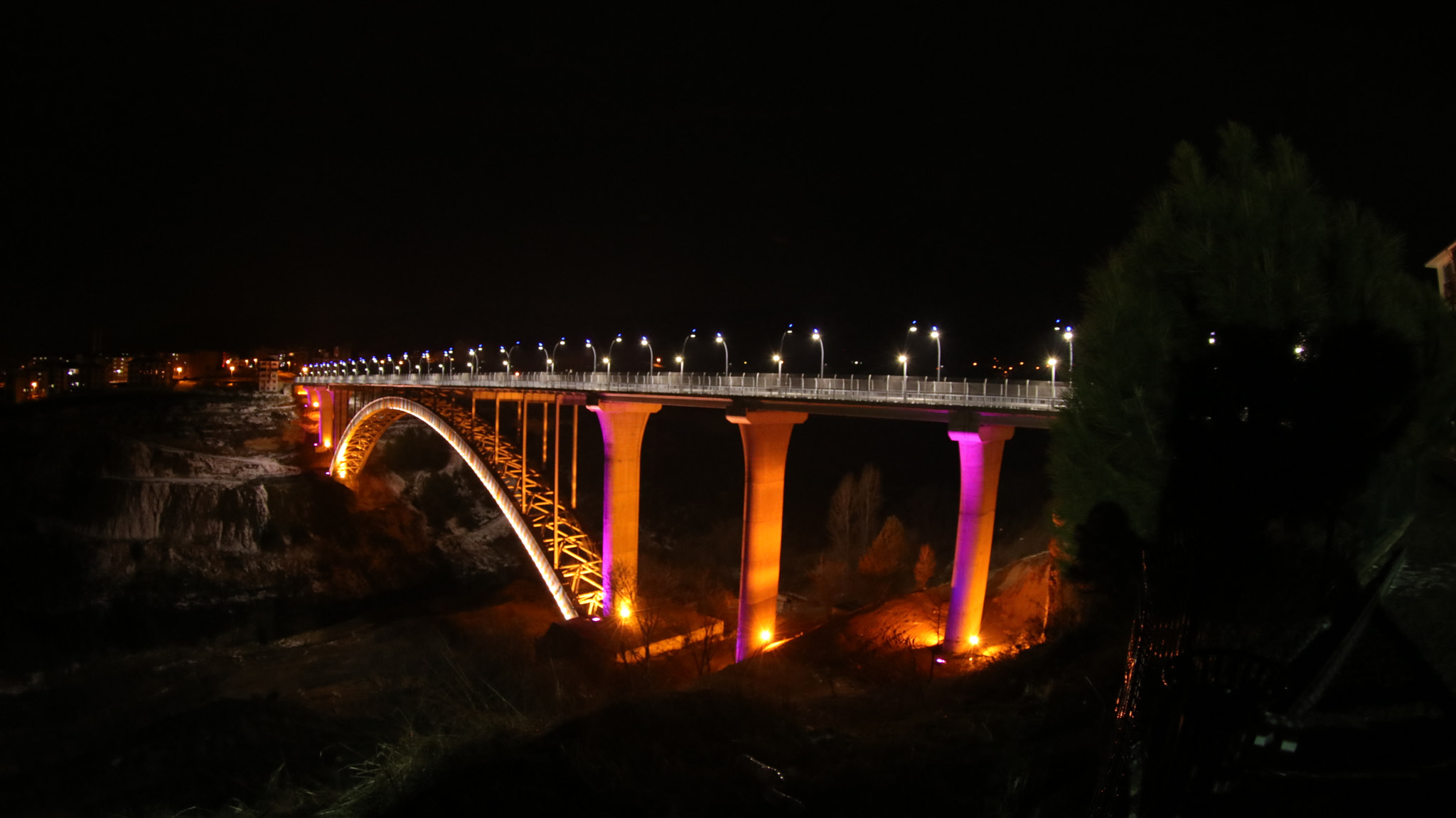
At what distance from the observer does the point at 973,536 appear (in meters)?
17.8

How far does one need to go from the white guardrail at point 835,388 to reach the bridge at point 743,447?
4 cm

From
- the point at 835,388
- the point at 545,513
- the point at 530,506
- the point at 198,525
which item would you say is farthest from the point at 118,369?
the point at 835,388

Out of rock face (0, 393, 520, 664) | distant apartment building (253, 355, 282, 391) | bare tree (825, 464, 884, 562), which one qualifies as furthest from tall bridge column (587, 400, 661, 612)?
distant apartment building (253, 355, 282, 391)

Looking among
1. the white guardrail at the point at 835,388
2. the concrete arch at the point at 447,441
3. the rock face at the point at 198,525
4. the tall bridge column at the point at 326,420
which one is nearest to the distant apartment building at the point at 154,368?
the rock face at the point at 198,525

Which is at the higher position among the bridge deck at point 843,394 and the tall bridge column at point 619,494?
the bridge deck at point 843,394

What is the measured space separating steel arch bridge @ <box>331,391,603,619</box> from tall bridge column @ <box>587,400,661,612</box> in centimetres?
68

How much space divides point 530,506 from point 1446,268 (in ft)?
84.1

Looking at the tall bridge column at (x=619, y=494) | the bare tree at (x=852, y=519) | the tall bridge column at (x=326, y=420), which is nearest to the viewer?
the tall bridge column at (x=619, y=494)

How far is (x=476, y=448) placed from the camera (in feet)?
100

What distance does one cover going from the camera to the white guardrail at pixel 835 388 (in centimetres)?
1606

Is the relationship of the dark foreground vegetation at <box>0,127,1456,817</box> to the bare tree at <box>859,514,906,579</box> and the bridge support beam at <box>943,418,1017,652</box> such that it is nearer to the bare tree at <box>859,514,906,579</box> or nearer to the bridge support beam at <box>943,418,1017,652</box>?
the bridge support beam at <box>943,418,1017,652</box>

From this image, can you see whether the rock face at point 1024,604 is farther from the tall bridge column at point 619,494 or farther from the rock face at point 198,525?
the rock face at point 198,525

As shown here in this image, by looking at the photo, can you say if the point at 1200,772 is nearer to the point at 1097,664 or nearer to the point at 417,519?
the point at 1097,664

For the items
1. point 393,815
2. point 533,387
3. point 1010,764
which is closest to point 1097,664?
point 1010,764
